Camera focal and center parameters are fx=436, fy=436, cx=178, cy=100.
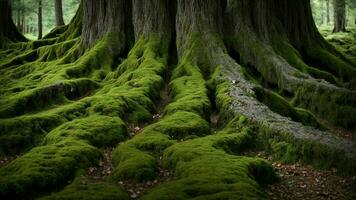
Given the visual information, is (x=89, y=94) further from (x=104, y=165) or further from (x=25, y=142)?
(x=104, y=165)

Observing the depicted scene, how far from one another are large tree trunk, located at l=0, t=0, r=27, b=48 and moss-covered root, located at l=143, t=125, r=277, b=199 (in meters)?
24.0

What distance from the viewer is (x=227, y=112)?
12.3 metres

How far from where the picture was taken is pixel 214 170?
330 inches

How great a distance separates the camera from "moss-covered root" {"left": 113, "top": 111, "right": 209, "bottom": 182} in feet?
29.9

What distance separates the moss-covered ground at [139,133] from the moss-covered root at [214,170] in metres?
0.02

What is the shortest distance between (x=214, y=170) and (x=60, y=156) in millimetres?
3624

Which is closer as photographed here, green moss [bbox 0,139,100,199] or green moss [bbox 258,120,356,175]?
green moss [bbox 0,139,100,199]

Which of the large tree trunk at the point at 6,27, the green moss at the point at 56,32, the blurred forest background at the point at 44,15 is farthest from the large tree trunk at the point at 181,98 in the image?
the blurred forest background at the point at 44,15

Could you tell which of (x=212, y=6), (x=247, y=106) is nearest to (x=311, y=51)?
(x=212, y=6)

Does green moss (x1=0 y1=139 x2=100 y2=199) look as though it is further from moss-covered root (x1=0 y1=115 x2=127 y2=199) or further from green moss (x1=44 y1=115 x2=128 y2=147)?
green moss (x1=44 y1=115 x2=128 y2=147)

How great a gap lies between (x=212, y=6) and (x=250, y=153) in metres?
8.14

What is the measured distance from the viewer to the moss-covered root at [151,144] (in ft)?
29.9

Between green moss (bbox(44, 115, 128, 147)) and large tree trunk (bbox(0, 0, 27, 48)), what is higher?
large tree trunk (bbox(0, 0, 27, 48))

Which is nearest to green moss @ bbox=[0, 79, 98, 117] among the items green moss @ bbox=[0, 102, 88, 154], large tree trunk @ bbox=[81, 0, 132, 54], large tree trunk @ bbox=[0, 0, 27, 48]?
green moss @ bbox=[0, 102, 88, 154]
